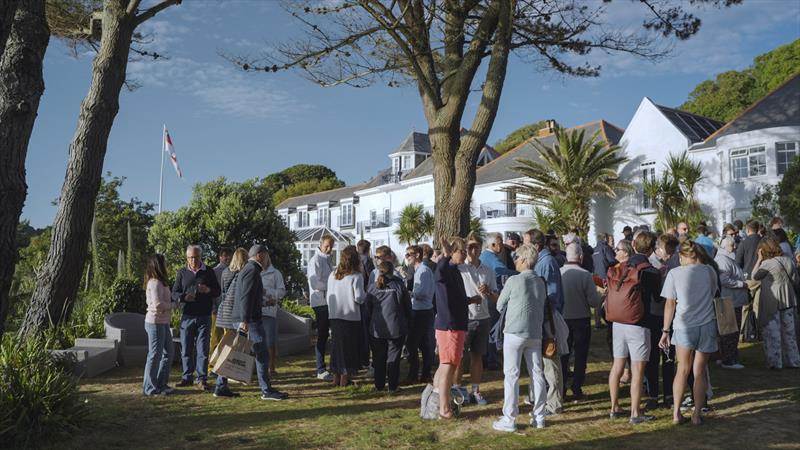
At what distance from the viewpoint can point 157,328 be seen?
7602mm

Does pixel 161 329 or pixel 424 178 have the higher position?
pixel 424 178

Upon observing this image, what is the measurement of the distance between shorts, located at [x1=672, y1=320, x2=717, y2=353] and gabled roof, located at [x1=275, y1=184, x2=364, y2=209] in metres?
54.1

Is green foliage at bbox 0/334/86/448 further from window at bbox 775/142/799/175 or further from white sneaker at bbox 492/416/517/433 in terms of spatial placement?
window at bbox 775/142/799/175

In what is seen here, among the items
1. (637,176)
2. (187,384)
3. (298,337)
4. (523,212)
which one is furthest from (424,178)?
(187,384)

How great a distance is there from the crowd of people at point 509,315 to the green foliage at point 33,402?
1373 mm

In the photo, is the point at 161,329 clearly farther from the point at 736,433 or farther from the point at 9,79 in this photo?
the point at 736,433

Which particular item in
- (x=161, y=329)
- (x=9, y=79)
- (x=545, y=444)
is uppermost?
(x=9, y=79)

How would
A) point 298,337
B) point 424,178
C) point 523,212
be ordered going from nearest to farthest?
point 298,337, point 523,212, point 424,178

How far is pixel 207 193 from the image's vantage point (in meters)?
17.8

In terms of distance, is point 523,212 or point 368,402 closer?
point 368,402

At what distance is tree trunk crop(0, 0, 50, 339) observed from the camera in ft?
16.6

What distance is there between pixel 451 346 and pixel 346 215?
51924mm

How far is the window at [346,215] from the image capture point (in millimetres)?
57466

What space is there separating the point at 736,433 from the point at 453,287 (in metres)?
2.94
